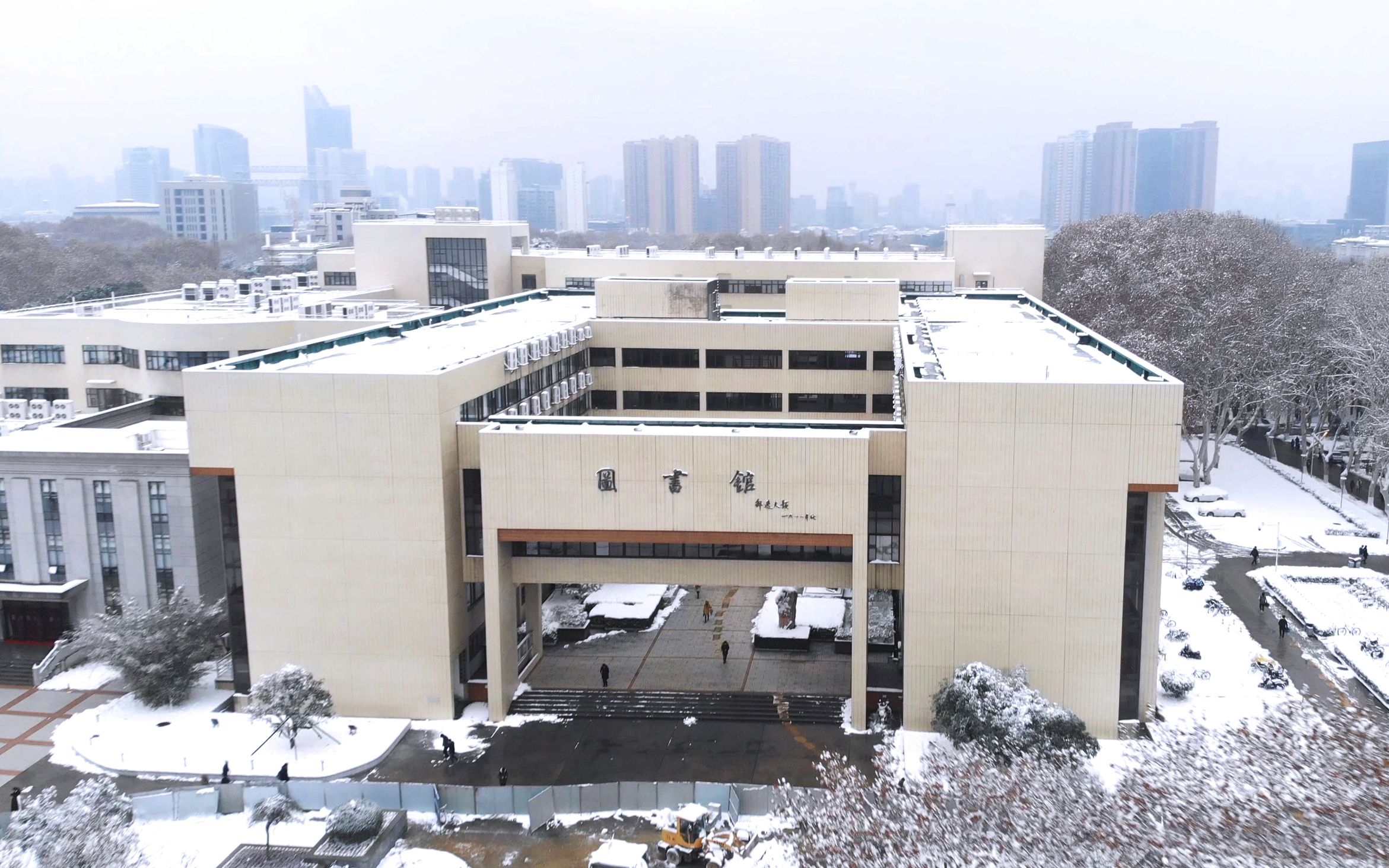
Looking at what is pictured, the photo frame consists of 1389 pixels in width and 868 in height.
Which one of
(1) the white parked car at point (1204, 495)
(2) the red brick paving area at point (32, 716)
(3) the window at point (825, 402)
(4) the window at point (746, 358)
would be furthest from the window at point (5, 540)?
(1) the white parked car at point (1204, 495)

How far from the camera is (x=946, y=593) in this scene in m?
30.0

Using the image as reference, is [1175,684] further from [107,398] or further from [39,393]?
[39,393]

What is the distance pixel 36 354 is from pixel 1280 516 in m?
61.6

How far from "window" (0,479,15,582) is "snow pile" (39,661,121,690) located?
209 inches

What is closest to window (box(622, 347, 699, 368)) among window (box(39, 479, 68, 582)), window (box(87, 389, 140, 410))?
window (box(39, 479, 68, 582))

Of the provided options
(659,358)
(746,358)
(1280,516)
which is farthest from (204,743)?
(1280,516)

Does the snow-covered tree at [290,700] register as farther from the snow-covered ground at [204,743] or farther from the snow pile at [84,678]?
the snow pile at [84,678]

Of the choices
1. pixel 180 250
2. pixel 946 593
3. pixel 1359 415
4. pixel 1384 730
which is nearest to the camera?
pixel 1384 730

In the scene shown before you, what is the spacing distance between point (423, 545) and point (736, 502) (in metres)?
8.93

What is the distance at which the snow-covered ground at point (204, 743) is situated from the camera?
2945 cm

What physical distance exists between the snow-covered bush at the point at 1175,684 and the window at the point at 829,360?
16.8 meters

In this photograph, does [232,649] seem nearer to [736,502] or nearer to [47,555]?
[47,555]

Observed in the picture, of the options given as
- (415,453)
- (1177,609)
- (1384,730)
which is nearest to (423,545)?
(415,453)

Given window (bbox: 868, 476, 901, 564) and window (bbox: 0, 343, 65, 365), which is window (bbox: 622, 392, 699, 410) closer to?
window (bbox: 868, 476, 901, 564)
